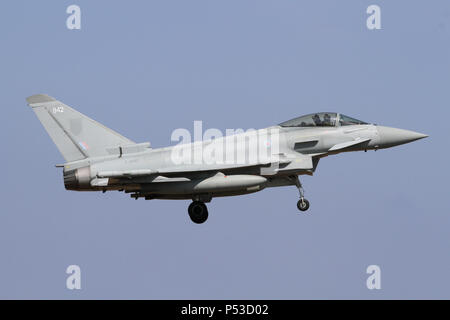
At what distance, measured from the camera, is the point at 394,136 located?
76.5ft

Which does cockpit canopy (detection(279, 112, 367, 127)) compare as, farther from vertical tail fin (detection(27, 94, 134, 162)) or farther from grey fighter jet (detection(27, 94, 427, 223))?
vertical tail fin (detection(27, 94, 134, 162))

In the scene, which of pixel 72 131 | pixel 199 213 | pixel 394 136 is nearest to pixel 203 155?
pixel 199 213

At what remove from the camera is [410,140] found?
23469mm

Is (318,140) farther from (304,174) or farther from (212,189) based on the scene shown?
(212,189)

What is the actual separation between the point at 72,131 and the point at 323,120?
26.1ft

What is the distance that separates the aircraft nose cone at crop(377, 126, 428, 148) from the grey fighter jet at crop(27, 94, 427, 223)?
0.10 feet

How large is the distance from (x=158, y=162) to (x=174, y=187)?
0.92m

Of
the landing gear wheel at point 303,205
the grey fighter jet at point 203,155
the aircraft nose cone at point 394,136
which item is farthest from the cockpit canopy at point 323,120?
the landing gear wheel at point 303,205

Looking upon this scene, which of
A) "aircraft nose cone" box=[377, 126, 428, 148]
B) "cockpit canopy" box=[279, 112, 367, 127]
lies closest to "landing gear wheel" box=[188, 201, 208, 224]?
"cockpit canopy" box=[279, 112, 367, 127]

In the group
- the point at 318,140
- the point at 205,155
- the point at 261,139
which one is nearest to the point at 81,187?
the point at 205,155

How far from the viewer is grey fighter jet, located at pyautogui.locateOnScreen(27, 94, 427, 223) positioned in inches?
882

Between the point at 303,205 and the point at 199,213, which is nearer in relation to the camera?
the point at 303,205

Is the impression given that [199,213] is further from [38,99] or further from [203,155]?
[38,99]

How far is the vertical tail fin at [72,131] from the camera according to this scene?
23.3 metres
